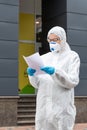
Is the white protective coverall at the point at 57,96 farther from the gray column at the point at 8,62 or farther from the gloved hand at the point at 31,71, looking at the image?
the gray column at the point at 8,62

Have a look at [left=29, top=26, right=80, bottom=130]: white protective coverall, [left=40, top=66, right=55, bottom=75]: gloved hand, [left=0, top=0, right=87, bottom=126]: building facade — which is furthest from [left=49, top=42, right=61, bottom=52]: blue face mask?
[left=0, top=0, right=87, bottom=126]: building facade

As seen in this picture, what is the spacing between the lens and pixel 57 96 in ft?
13.5

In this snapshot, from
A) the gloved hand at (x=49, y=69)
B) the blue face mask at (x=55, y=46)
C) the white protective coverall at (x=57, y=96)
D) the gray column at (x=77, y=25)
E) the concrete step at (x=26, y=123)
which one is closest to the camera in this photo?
the gloved hand at (x=49, y=69)

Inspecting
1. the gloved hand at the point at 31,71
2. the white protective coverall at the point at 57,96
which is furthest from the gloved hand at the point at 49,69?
the gloved hand at the point at 31,71

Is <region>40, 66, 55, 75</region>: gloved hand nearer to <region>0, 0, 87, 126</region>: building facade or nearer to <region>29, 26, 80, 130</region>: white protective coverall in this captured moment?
<region>29, 26, 80, 130</region>: white protective coverall

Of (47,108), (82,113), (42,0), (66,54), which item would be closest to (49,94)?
(47,108)

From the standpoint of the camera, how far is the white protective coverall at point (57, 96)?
4.09 meters

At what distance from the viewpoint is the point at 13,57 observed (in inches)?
545

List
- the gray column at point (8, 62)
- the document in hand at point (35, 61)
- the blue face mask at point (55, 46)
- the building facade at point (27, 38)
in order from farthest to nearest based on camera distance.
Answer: the building facade at point (27, 38), the gray column at point (8, 62), the blue face mask at point (55, 46), the document in hand at point (35, 61)

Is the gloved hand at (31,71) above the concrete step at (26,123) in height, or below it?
above

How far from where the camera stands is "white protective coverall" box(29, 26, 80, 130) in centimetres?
409

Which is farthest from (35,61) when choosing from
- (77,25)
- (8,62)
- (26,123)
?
(77,25)

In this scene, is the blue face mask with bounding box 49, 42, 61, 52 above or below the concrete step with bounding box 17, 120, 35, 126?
above

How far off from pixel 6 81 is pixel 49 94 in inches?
377
